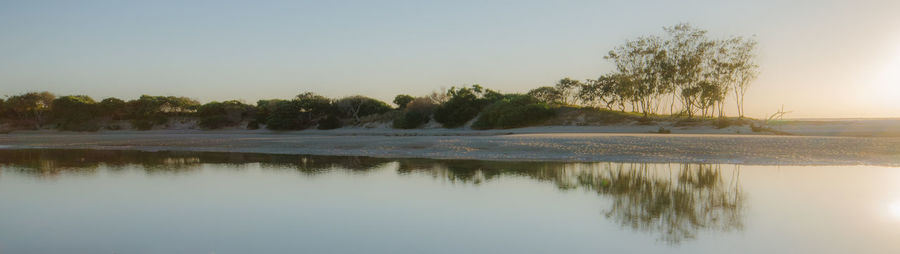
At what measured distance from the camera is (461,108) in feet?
147

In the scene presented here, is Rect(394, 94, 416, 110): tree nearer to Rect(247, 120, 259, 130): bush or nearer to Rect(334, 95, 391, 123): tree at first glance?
Rect(334, 95, 391, 123): tree

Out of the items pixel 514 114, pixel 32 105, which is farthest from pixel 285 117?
pixel 32 105

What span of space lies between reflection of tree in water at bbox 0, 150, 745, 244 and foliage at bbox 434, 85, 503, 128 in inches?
1047

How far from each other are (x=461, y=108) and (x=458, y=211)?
37.0 m

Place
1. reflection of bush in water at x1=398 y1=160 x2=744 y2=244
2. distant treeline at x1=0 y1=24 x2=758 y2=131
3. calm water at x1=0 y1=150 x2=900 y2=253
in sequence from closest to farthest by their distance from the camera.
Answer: calm water at x1=0 y1=150 x2=900 y2=253 < reflection of bush in water at x1=398 y1=160 x2=744 y2=244 < distant treeline at x1=0 y1=24 x2=758 y2=131

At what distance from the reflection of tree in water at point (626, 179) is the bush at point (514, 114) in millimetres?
23094

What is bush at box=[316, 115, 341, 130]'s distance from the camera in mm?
48625

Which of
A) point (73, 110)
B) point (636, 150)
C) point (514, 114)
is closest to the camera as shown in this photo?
point (636, 150)

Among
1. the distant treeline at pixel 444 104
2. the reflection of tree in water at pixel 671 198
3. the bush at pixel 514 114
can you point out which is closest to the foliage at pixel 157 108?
the distant treeline at pixel 444 104

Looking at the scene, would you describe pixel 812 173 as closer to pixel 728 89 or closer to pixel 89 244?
pixel 89 244

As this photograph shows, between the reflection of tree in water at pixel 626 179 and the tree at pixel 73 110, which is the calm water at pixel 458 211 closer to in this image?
the reflection of tree in water at pixel 626 179

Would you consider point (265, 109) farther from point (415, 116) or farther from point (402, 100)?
point (415, 116)

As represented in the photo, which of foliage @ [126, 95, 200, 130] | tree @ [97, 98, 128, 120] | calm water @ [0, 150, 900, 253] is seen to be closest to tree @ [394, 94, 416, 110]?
foliage @ [126, 95, 200, 130]

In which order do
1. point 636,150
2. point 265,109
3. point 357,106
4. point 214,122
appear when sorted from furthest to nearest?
point 357,106, point 265,109, point 214,122, point 636,150
